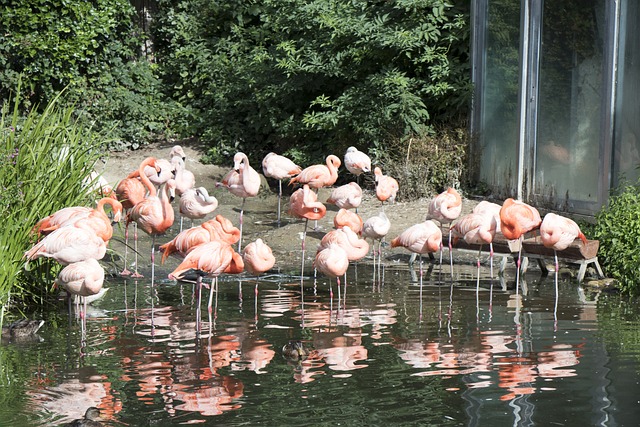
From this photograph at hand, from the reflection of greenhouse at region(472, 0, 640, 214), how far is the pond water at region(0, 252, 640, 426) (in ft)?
7.23

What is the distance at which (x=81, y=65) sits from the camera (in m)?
16.4

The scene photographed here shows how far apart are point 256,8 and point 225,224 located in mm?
9015

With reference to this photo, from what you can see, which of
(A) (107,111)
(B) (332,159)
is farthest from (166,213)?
(A) (107,111)

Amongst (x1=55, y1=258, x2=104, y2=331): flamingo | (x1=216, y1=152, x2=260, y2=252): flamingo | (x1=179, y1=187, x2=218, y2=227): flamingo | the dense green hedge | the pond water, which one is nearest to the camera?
the pond water

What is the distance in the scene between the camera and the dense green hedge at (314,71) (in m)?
13.2

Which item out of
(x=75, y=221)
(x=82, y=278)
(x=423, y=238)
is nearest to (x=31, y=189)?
(x=75, y=221)

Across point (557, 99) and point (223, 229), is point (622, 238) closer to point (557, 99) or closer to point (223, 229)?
point (557, 99)

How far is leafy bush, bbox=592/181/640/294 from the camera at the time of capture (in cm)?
817

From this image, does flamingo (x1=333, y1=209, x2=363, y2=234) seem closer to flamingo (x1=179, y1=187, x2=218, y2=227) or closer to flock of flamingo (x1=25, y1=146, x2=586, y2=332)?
flock of flamingo (x1=25, y1=146, x2=586, y2=332)

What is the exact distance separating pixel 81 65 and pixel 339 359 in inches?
456

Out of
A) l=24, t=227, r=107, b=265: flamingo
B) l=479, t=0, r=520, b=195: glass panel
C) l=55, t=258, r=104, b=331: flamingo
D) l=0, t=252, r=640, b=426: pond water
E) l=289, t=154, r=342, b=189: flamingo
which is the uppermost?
l=479, t=0, r=520, b=195: glass panel

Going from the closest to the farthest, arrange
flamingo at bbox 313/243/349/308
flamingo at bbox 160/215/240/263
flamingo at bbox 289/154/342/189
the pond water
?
the pond water < flamingo at bbox 160/215/240/263 < flamingo at bbox 313/243/349/308 < flamingo at bbox 289/154/342/189

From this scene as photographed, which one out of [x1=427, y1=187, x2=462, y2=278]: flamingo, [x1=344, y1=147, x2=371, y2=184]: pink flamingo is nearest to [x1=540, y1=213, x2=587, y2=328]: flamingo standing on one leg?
[x1=427, y1=187, x2=462, y2=278]: flamingo

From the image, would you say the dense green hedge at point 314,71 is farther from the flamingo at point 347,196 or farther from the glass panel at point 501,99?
the flamingo at point 347,196
